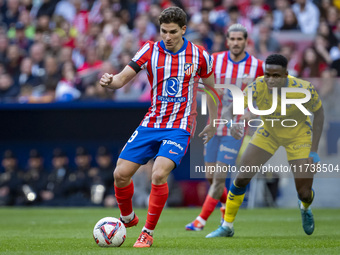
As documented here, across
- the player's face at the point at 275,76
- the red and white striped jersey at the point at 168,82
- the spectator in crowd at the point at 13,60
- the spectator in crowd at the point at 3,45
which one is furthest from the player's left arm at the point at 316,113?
the spectator in crowd at the point at 3,45

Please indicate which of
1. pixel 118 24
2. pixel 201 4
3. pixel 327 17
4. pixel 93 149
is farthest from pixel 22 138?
pixel 327 17

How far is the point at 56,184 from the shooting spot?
16.3m

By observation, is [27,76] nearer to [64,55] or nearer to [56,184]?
[64,55]

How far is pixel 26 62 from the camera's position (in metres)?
17.2

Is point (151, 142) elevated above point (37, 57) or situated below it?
above

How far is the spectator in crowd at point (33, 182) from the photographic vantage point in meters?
16.4

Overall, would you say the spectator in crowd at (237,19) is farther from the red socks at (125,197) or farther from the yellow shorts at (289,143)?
the red socks at (125,197)

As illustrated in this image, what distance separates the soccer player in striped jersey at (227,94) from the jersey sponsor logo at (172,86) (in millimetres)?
2283

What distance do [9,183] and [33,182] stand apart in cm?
62

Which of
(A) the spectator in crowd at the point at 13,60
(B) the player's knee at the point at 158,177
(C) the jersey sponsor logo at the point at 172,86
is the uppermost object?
(C) the jersey sponsor logo at the point at 172,86

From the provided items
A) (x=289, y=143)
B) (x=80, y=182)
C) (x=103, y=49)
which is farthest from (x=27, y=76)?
(x=289, y=143)

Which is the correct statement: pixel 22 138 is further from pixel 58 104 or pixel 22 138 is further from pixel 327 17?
pixel 327 17

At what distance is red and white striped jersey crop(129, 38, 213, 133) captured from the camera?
6996 millimetres

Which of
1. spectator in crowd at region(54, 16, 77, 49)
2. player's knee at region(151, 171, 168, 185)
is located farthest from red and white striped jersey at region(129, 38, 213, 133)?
spectator in crowd at region(54, 16, 77, 49)
